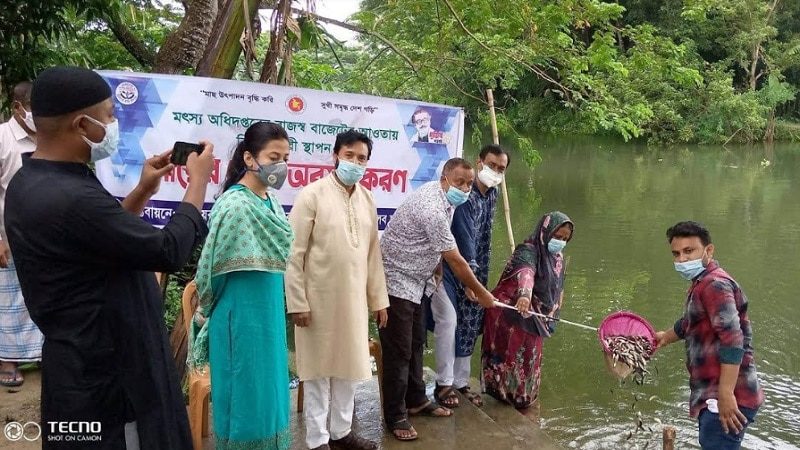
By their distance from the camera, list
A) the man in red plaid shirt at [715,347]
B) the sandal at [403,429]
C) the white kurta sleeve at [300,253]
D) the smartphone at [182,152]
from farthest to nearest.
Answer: the sandal at [403,429] < the white kurta sleeve at [300,253] < the man in red plaid shirt at [715,347] < the smartphone at [182,152]

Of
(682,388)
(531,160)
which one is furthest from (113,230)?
(682,388)

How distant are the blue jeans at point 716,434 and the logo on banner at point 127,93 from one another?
315cm

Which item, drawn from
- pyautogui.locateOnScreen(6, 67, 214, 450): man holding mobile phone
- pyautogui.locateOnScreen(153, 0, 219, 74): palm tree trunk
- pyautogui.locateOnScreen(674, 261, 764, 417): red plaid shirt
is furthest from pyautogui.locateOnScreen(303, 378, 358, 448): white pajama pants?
pyautogui.locateOnScreen(153, 0, 219, 74): palm tree trunk

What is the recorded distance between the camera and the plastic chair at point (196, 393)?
2906 mm

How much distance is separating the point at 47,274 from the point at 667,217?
1192cm

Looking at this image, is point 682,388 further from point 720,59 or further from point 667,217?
point 720,59

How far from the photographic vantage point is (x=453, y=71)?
6.23 m

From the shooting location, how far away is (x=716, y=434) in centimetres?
285

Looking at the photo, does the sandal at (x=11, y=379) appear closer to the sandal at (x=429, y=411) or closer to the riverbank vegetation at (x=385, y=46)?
the riverbank vegetation at (x=385, y=46)

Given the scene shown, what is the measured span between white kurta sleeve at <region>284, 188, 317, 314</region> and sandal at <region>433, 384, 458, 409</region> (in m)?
1.30

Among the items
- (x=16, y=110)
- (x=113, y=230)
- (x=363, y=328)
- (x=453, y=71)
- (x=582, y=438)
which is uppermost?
(x=453, y=71)

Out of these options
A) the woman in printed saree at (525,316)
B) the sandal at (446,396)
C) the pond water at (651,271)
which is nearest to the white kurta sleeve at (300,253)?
the sandal at (446,396)

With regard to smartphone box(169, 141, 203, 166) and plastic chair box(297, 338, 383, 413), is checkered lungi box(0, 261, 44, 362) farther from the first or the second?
smartphone box(169, 141, 203, 166)

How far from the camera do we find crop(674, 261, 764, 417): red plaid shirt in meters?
2.75
